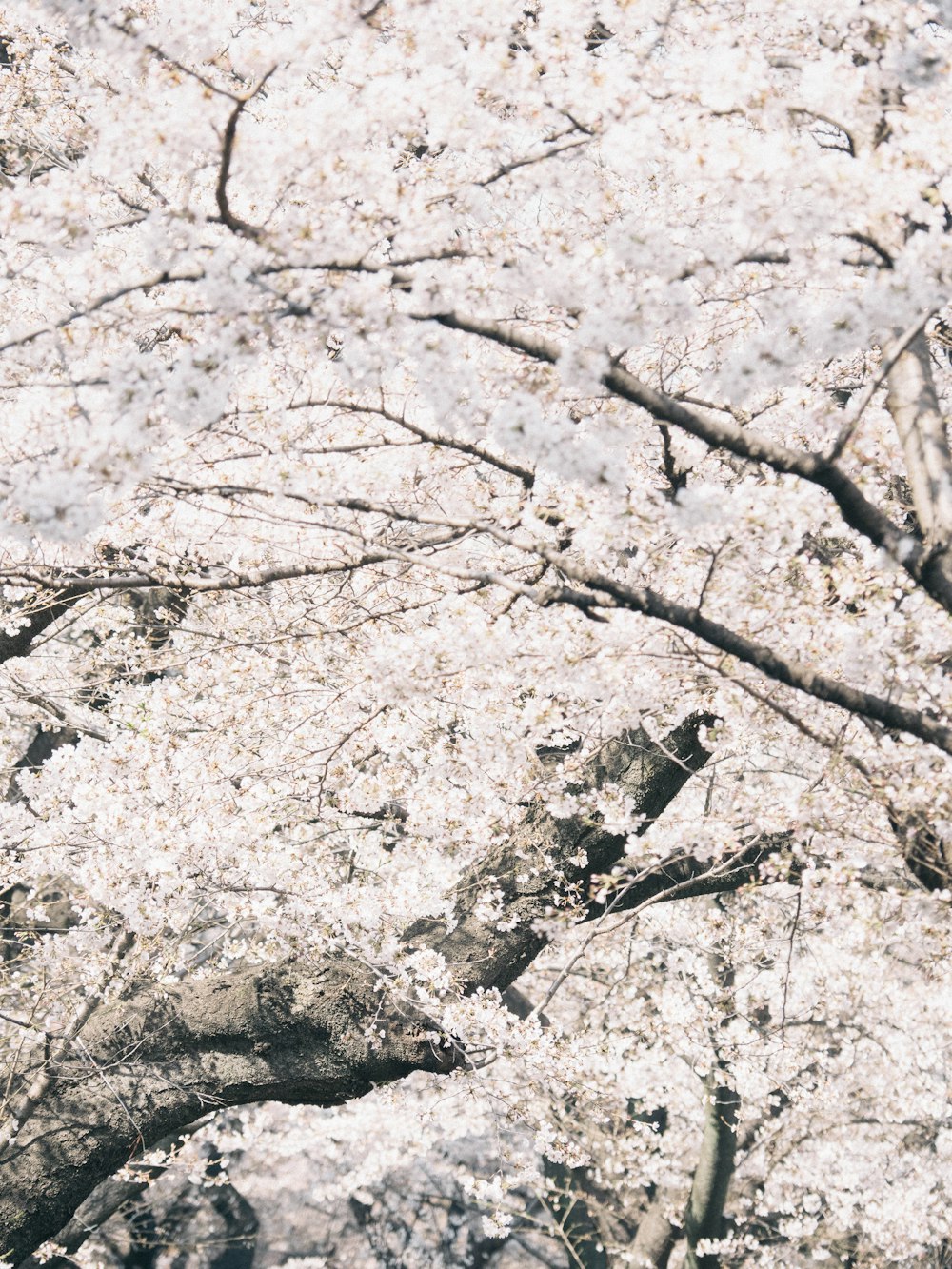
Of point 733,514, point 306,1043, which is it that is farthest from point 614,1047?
point 733,514

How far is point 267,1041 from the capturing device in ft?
14.6

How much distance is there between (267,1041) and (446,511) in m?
2.68

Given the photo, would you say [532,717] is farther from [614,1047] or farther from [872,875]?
[614,1047]

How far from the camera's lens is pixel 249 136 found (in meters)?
3.07

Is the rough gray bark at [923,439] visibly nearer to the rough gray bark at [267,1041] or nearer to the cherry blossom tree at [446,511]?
the cherry blossom tree at [446,511]

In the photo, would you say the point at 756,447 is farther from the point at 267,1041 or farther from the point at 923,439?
the point at 267,1041

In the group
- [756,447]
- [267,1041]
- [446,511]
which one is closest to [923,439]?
[756,447]

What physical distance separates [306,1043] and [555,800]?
158 cm

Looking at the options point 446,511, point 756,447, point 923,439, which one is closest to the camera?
Result: point 756,447

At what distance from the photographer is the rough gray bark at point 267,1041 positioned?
4430 mm

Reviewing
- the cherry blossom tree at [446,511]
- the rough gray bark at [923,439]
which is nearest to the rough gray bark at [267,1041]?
the cherry blossom tree at [446,511]

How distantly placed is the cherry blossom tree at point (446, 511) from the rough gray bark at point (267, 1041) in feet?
0.07

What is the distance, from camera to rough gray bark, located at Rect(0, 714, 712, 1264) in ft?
14.5

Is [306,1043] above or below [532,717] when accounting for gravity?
below
